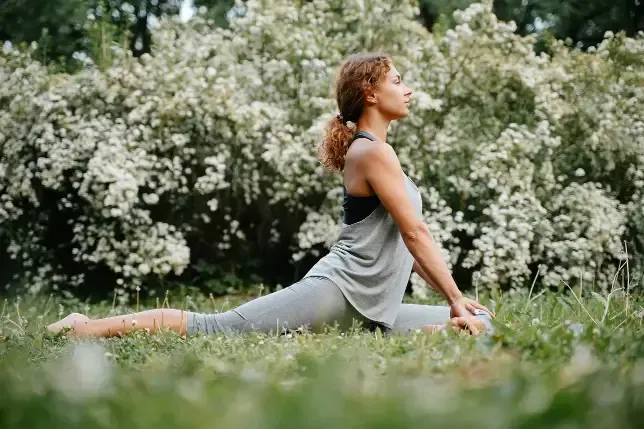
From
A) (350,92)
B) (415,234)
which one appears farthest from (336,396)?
(350,92)

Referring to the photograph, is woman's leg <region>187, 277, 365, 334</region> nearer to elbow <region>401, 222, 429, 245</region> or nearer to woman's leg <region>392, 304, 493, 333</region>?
woman's leg <region>392, 304, 493, 333</region>

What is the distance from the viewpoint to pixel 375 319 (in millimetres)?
3486

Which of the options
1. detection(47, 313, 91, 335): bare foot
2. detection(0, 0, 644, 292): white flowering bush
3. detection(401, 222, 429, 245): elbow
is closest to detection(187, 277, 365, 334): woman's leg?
detection(401, 222, 429, 245): elbow

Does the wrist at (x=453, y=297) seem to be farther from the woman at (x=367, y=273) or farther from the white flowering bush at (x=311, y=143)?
the white flowering bush at (x=311, y=143)

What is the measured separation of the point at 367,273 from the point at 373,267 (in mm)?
45

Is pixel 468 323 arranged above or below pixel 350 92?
below

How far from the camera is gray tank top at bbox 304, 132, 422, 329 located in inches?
137

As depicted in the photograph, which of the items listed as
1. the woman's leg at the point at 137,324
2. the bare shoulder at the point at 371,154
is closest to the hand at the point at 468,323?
the bare shoulder at the point at 371,154

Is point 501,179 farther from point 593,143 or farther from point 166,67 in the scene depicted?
point 166,67

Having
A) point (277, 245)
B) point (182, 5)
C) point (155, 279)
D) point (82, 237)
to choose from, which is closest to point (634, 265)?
point (277, 245)

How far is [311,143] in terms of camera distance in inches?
287

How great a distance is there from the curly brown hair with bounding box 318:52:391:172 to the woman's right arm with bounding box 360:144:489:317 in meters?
0.37

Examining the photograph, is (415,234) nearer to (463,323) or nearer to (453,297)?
(453,297)

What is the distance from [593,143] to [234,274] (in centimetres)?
385
